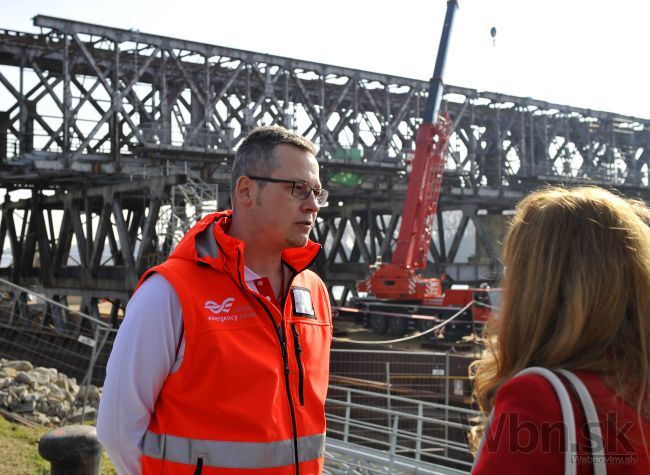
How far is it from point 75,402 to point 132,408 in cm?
761

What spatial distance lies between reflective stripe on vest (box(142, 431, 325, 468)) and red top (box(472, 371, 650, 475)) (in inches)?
50.5

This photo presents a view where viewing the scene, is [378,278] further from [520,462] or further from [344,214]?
[520,462]

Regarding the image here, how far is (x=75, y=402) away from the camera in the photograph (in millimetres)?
10055

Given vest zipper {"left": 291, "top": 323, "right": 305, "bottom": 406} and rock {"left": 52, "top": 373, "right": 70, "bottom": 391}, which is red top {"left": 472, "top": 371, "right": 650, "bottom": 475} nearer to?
vest zipper {"left": 291, "top": 323, "right": 305, "bottom": 406}

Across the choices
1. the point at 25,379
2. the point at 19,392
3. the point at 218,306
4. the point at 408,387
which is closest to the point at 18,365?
the point at 25,379

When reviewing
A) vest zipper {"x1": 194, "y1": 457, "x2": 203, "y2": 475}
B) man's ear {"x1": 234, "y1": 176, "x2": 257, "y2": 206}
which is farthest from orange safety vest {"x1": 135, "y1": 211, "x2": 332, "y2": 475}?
man's ear {"x1": 234, "y1": 176, "x2": 257, "y2": 206}

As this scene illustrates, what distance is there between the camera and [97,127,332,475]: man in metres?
2.97

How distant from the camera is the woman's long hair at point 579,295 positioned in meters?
1.97

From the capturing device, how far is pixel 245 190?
3.54m

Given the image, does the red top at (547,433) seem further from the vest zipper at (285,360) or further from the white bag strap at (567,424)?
the vest zipper at (285,360)

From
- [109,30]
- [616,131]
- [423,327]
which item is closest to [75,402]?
[423,327]

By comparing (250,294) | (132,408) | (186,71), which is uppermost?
(186,71)

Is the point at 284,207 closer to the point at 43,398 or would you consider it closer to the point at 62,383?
the point at 43,398

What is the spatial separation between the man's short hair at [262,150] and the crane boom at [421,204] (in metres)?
20.4
